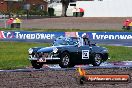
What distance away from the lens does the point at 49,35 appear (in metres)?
39.7

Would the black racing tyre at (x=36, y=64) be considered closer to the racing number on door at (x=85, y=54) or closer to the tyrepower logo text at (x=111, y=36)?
the racing number on door at (x=85, y=54)

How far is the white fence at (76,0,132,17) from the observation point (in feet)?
237

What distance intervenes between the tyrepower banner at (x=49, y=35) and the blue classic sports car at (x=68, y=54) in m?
16.5

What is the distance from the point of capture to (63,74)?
1778 centimetres

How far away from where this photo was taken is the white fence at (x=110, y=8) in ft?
237

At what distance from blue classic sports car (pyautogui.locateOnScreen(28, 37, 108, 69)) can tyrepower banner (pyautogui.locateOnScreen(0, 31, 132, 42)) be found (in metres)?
16.5

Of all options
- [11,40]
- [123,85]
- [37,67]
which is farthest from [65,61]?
[11,40]

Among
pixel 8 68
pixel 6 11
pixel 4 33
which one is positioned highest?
pixel 8 68

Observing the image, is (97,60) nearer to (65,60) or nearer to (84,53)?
(84,53)

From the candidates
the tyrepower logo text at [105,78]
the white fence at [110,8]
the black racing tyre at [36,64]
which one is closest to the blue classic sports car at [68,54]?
the black racing tyre at [36,64]

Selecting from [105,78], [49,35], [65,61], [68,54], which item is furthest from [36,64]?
[49,35]

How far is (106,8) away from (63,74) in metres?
56.7

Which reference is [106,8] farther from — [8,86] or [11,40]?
[8,86]

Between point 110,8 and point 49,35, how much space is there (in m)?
34.6
